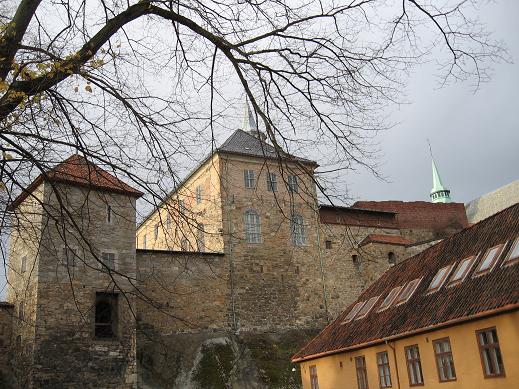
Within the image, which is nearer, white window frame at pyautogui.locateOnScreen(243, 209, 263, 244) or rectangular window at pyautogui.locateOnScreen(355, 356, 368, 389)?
rectangular window at pyautogui.locateOnScreen(355, 356, 368, 389)

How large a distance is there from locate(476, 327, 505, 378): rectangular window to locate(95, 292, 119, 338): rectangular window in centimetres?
1278

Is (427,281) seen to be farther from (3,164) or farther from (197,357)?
(3,164)

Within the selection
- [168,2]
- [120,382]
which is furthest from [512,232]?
[120,382]

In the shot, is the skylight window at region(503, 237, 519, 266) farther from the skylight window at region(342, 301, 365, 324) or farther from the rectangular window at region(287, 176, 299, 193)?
the rectangular window at region(287, 176, 299, 193)

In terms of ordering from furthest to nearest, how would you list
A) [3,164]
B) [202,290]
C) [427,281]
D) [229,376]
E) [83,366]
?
[202,290]
[229,376]
[83,366]
[427,281]
[3,164]

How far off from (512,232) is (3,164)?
38.9 feet

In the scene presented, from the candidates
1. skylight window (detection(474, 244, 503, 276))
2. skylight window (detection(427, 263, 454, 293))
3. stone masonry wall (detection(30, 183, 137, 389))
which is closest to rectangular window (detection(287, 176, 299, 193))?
skylight window (detection(474, 244, 503, 276))

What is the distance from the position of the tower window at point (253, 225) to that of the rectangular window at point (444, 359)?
1435cm

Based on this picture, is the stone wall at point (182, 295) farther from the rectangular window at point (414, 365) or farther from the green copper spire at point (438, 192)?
the green copper spire at point (438, 192)

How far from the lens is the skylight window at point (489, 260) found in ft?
43.9

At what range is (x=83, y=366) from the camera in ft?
62.0

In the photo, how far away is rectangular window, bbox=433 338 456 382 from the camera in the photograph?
511 inches

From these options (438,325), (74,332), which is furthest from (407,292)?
(74,332)

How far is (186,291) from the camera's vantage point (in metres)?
24.3
